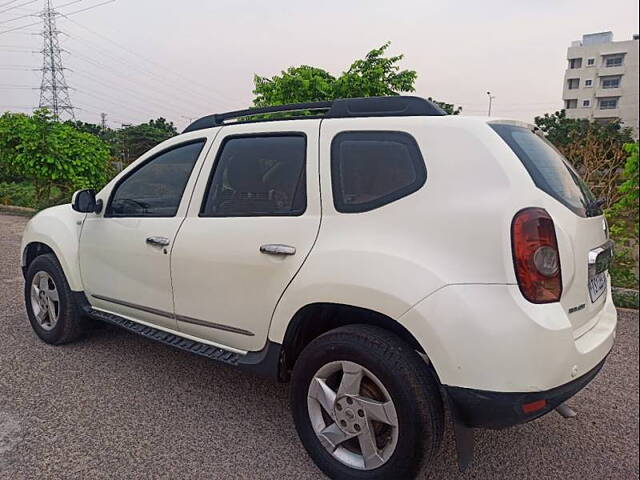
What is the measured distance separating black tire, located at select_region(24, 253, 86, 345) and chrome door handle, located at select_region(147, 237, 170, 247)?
115 centimetres

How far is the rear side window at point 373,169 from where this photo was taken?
219 cm

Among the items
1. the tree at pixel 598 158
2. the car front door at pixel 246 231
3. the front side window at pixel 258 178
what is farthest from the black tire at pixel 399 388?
the tree at pixel 598 158

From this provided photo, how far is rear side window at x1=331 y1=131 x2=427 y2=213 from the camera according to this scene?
7.18ft

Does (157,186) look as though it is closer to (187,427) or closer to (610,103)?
(187,427)

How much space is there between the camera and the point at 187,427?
109 inches

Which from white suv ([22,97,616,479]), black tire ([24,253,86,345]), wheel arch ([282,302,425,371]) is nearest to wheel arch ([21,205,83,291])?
black tire ([24,253,86,345])

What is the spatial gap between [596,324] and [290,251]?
1498 mm

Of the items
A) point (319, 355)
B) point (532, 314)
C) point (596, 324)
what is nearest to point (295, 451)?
point (319, 355)

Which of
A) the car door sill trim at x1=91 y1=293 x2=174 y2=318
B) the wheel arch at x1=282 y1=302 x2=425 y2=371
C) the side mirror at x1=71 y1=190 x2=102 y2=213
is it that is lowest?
the car door sill trim at x1=91 y1=293 x2=174 y2=318

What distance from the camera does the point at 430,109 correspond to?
2332 millimetres

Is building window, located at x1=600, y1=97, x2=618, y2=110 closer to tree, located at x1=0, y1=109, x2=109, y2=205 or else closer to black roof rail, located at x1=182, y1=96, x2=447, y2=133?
black roof rail, located at x1=182, y1=96, x2=447, y2=133

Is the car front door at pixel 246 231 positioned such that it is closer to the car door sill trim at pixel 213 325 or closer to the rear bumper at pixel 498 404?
the car door sill trim at pixel 213 325

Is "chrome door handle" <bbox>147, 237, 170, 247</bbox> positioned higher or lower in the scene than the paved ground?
higher

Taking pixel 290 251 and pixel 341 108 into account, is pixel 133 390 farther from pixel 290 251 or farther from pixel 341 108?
pixel 341 108
